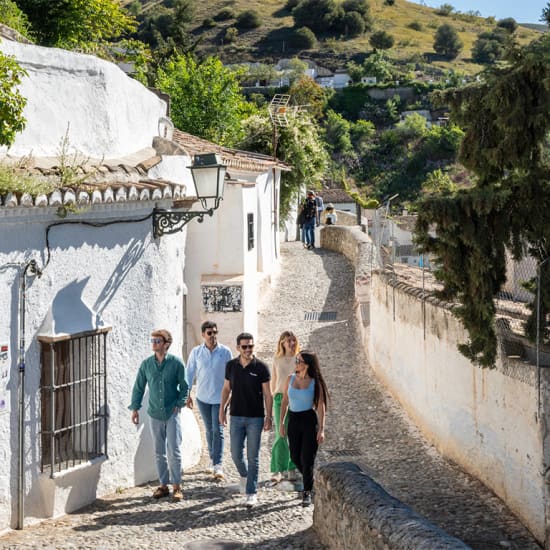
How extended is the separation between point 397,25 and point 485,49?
1915 cm

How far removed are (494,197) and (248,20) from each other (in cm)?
12681

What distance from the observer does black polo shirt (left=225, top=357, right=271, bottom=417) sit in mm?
8273

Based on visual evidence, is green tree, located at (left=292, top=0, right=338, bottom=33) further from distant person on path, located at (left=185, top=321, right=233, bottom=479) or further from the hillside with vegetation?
distant person on path, located at (left=185, top=321, right=233, bottom=479)

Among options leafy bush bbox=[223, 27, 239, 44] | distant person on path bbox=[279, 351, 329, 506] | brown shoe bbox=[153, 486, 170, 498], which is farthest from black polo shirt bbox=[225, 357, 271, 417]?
leafy bush bbox=[223, 27, 239, 44]

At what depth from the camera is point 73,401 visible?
8453 mm

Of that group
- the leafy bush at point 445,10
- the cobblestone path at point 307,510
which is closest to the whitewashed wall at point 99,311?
the cobblestone path at point 307,510

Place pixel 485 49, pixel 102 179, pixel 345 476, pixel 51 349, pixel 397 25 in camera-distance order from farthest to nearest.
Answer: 1. pixel 397 25
2. pixel 485 49
3. pixel 102 179
4. pixel 51 349
5. pixel 345 476

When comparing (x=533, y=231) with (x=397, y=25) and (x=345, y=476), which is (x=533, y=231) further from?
(x=397, y=25)

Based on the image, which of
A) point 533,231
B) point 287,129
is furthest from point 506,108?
point 287,129

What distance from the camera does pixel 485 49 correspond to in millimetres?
130000

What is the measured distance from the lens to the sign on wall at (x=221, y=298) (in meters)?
15.4

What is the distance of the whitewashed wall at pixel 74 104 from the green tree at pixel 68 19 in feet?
24.2

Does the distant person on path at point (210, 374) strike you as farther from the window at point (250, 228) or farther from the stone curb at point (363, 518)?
the window at point (250, 228)

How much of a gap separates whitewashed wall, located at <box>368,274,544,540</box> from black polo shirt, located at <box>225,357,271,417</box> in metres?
2.27
